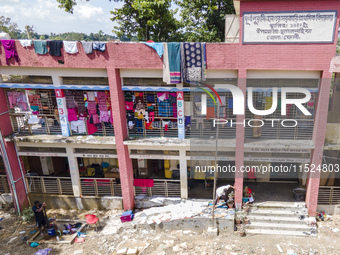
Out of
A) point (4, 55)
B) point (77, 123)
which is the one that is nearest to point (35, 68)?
point (4, 55)

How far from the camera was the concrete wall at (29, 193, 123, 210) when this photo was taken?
12625mm

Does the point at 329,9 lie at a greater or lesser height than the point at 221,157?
greater

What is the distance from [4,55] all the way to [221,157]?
34.3 ft

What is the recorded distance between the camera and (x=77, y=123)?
11.9 m

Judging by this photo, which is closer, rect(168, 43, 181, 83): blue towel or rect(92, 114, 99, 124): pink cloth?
rect(168, 43, 181, 83): blue towel

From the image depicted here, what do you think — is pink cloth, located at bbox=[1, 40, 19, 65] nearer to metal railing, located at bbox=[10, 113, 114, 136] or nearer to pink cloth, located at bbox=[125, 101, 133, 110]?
metal railing, located at bbox=[10, 113, 114, 136]

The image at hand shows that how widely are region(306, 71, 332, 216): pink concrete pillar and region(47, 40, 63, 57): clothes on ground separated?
1044 centimetres

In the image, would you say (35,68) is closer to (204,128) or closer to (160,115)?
(160,115)

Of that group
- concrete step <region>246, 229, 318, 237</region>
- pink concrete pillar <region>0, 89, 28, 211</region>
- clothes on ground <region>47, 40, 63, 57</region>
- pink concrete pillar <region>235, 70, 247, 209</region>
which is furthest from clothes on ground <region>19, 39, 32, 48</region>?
concrete step <region>246, 229, 318, 237</region>

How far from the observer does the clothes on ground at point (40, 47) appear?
412 inches

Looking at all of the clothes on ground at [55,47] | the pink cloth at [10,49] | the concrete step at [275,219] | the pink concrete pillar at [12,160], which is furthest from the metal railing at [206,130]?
the pink concrete pillar at [12,160]

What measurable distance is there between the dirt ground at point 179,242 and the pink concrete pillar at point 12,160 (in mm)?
1703

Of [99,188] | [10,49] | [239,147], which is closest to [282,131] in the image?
[239,147]

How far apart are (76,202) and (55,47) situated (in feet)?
24.4
